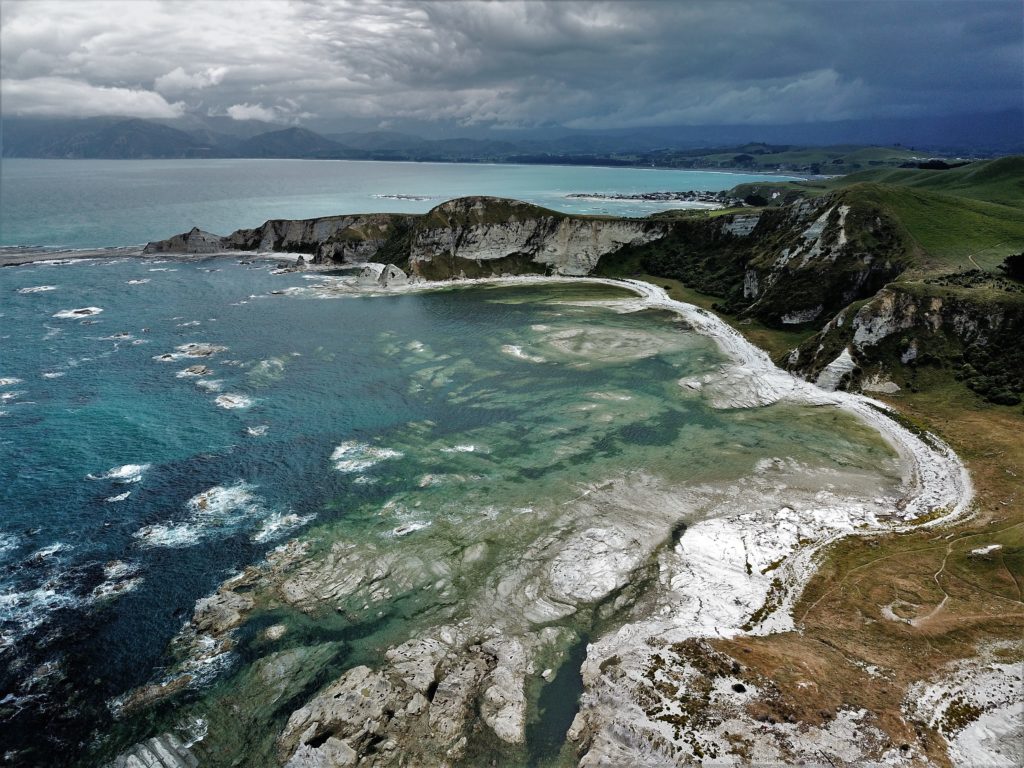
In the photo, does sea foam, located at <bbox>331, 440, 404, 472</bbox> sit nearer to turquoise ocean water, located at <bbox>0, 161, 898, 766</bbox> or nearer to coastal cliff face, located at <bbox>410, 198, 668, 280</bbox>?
turquoise ocean water, located at <bbox>0, 161, 898, 766</bbox>

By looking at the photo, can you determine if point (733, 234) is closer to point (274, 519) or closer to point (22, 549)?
point (274, 519)

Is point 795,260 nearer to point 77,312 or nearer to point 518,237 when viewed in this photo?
point 518,237

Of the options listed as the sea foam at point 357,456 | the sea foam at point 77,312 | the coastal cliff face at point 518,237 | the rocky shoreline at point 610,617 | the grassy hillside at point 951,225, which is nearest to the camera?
the rocky shoreline at point 610,617

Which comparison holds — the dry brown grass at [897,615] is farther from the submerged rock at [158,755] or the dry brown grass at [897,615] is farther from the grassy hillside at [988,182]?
the grassy hillside at [988,182]

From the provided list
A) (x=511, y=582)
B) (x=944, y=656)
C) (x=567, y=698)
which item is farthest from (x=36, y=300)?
(x=944, y=656)

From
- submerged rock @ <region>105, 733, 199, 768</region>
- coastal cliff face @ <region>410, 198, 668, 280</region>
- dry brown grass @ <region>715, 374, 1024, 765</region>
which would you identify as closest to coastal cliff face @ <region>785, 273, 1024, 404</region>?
dry brown grass @ <region>715, 374, 1024, 765</region>

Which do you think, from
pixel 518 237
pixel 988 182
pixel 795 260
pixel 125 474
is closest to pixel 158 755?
pixel 125 474

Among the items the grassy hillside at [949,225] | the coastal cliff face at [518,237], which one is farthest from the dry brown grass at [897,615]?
the coastal cliff face at [518,237]
